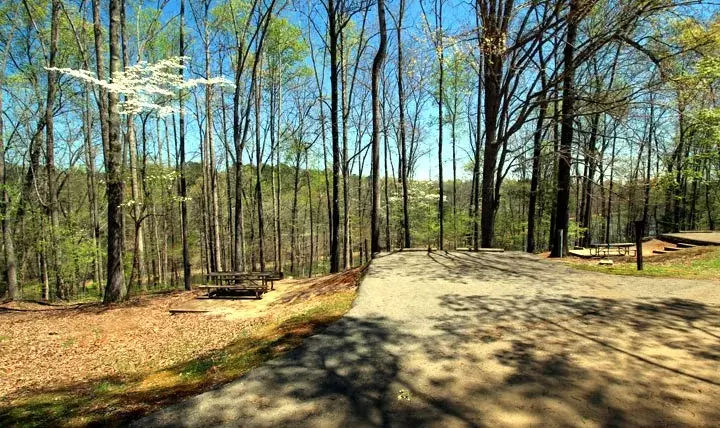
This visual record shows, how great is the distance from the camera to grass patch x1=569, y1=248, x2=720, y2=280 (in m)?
7.56

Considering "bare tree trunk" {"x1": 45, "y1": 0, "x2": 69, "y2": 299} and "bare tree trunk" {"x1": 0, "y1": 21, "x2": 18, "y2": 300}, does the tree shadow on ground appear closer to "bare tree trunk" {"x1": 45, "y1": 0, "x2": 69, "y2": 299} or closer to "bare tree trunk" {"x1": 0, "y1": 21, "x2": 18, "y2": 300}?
"bare tree trunk" {"x1": 0, "y1": 21, "x2": 18, "y2": 300}

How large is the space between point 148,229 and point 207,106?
19.7 metres

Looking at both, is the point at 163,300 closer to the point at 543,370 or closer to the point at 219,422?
the point at 219,422

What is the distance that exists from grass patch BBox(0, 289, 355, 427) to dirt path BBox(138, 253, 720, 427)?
373mm

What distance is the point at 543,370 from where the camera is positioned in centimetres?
Answer: 360

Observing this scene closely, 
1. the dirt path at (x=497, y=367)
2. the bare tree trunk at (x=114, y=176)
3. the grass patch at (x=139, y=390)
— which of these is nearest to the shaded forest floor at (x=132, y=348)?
the grass patch at (x=139, y=390)

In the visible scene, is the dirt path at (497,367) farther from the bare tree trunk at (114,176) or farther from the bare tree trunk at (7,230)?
the bare tree trunk at (7,230)

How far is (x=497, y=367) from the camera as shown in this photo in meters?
3.71

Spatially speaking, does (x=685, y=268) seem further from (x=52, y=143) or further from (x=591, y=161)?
(x=52, y=143)

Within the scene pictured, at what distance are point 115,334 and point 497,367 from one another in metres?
8.43

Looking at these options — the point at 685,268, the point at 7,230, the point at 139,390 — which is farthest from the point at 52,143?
the point at 685,268

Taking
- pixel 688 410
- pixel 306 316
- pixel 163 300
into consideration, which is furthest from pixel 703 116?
pixel 163 300

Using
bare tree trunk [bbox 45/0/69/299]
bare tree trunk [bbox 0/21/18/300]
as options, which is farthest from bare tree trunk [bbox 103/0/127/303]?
bare tree trunk [bbox 0/21/18/300]

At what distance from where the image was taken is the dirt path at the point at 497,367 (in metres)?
2.93
